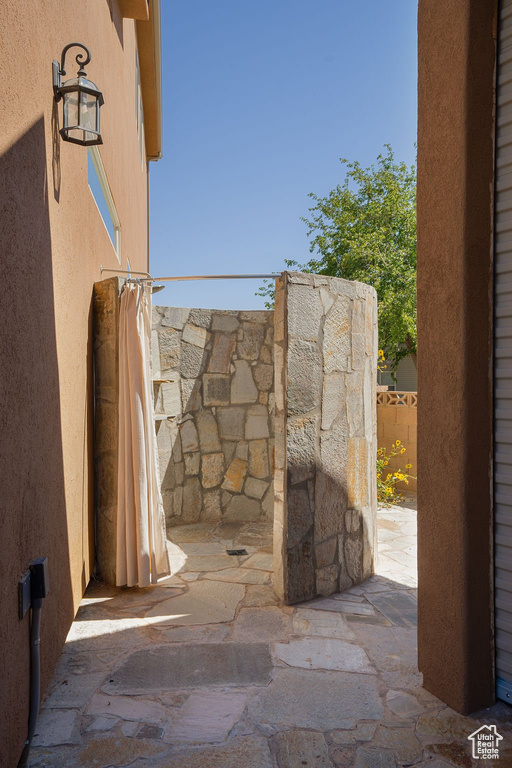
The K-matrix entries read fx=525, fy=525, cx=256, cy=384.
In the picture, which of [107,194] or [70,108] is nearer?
[70,108]

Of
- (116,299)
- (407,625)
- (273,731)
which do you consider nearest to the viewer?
(273,731)

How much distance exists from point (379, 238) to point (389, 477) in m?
8.83

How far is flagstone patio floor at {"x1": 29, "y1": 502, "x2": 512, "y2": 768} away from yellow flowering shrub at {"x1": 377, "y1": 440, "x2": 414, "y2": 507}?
235cm

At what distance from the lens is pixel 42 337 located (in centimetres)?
247

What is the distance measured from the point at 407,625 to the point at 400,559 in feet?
4.34

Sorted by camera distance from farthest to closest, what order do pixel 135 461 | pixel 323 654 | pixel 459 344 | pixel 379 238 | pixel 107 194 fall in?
1. pixel 379 238
2. pixel 107 194
3. pixel 135 461
4. pixel 323 654
5. pixel 459 344

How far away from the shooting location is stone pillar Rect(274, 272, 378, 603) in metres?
3.61

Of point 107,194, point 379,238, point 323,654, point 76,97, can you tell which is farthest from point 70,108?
point 379,238

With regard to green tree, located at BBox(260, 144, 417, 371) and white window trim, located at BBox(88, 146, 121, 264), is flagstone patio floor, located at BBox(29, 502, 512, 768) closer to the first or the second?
white window trim, located at BBox(88, 146, 121, 264)

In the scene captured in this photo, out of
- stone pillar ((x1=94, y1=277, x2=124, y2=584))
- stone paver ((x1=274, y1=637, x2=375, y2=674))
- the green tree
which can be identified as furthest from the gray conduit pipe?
the green tree

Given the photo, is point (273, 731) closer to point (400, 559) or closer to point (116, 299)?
point (400, 559)

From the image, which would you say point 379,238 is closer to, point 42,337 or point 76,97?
point 76,97

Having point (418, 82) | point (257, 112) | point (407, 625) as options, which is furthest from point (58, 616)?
point (257, 112)

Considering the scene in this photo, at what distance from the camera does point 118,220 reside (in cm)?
576
